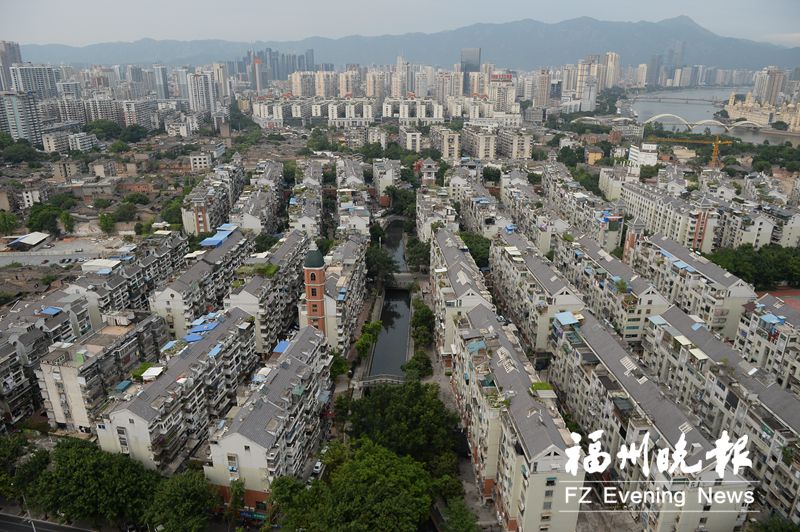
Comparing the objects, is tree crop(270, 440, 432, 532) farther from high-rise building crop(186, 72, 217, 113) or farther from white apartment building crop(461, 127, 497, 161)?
high-rise building crop(186, 72, 217, 113)

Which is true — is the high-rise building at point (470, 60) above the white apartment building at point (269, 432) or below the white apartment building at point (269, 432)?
above

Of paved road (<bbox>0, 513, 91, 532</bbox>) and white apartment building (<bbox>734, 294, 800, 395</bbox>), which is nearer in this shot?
paved road (<bbox>0, 513, 91, 532</bbox>)

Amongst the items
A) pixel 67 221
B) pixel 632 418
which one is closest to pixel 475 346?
pixel 632 418

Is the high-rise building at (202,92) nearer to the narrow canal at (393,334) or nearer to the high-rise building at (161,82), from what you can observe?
the high-rise building at (161,82)

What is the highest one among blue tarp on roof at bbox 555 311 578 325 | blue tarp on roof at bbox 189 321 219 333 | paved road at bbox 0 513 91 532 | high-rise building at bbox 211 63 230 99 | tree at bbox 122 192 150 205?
high-rise building at bbox 211 63 230 99

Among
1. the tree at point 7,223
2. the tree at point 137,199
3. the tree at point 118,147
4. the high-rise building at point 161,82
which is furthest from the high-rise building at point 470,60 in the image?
the tree at point 7,223

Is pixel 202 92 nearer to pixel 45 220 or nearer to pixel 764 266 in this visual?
pixel 45 220

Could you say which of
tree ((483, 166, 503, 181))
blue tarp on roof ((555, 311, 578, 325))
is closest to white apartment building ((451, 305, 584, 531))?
blue tarp on roof ((555, 311, 578, 325))
